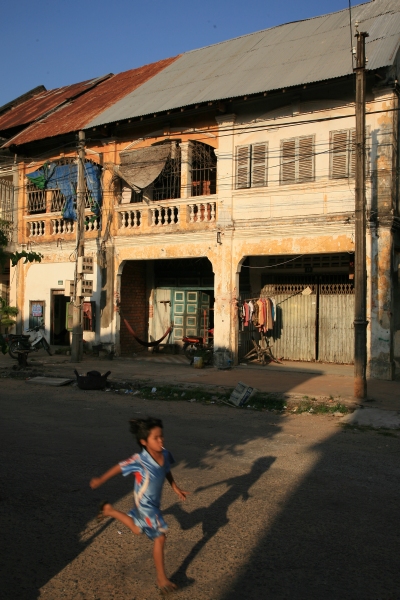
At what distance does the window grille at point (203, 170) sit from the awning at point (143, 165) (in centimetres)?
82

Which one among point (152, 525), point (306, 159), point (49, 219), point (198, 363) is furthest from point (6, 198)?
point (152, 525)

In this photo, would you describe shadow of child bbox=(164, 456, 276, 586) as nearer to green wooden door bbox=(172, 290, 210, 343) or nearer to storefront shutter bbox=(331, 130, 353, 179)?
storefront shutter bbox=(331, 130, 353, 179)

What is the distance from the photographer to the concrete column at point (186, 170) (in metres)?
16.3

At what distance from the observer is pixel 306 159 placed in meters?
14.3

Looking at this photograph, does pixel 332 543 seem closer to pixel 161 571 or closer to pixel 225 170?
pixel 161 571

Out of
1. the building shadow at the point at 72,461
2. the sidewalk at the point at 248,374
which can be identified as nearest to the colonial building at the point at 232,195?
the sidewalk at the point at 248,374

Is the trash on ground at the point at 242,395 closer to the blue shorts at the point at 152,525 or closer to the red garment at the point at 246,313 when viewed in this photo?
the red garment at the point at 246,313

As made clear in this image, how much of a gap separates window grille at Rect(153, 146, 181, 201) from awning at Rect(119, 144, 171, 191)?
0.91 feet

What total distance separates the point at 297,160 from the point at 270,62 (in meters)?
3.53

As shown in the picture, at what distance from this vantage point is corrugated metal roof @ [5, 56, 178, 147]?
18.8 metres

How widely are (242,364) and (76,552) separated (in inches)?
465

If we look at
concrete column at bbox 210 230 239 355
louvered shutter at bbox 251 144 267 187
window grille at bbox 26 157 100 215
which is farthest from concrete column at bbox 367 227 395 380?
window grille at bbox 26 157 100 215

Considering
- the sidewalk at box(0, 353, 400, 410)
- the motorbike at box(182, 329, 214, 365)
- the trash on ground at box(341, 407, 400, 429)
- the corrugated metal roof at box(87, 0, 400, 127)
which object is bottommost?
the trash on ground at box(341, 407, 400, 429)

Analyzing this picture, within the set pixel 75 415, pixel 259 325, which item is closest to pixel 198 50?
pixel 259 325
